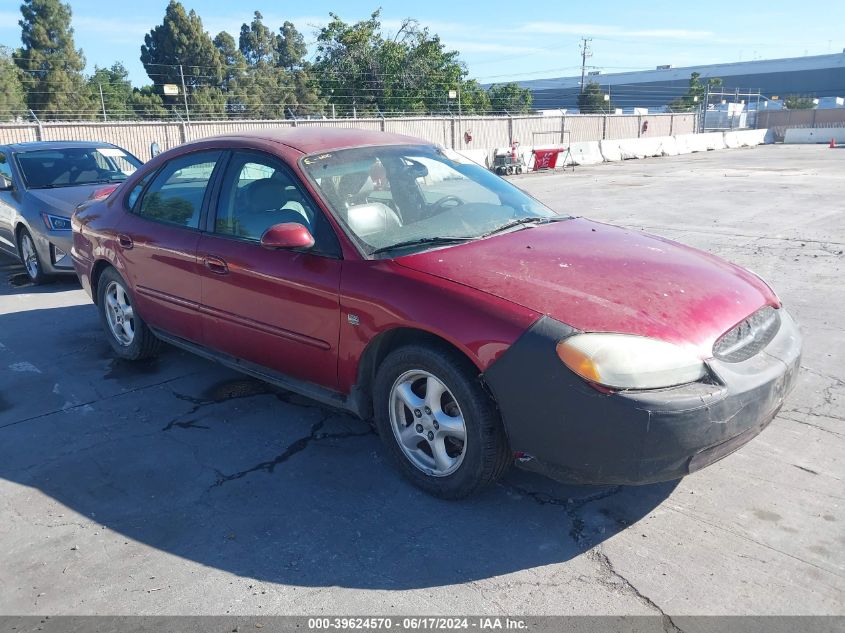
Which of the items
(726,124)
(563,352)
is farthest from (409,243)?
(726,124)

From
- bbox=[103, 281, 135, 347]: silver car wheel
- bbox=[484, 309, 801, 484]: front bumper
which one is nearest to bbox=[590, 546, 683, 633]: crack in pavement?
bbox=[484, 309, 801, 484]: front bumper

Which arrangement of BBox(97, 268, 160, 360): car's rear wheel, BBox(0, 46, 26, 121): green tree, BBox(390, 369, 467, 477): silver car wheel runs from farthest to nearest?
BBox(0, 46, 26, 121): green tree → BBox(97, 268, 160, 360): car's rear wheel → BBox(390, 369, 467, 477): silver car wheel

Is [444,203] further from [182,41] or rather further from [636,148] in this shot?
[182,41]

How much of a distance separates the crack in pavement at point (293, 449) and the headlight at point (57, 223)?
474cm

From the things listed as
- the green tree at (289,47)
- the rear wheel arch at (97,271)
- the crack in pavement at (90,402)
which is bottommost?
the crack in pavement at (90,402)

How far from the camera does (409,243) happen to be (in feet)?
11.7

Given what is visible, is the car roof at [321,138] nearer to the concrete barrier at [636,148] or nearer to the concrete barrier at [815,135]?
the concrete barrier at [636,148]

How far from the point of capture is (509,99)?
53375mm

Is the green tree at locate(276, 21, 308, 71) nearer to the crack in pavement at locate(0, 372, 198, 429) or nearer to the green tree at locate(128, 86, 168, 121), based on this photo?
the green tree at locate(128, 86, 168, 121)

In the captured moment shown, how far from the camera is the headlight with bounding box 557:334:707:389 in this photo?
2.66 m

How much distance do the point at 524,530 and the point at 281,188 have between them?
2290 millimetres

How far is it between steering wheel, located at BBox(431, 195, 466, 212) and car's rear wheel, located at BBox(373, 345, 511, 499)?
3.62 feet

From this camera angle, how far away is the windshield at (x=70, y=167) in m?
8.33

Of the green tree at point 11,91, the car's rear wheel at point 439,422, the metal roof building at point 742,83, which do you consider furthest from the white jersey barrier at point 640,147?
the metal roof building at point 742,83
